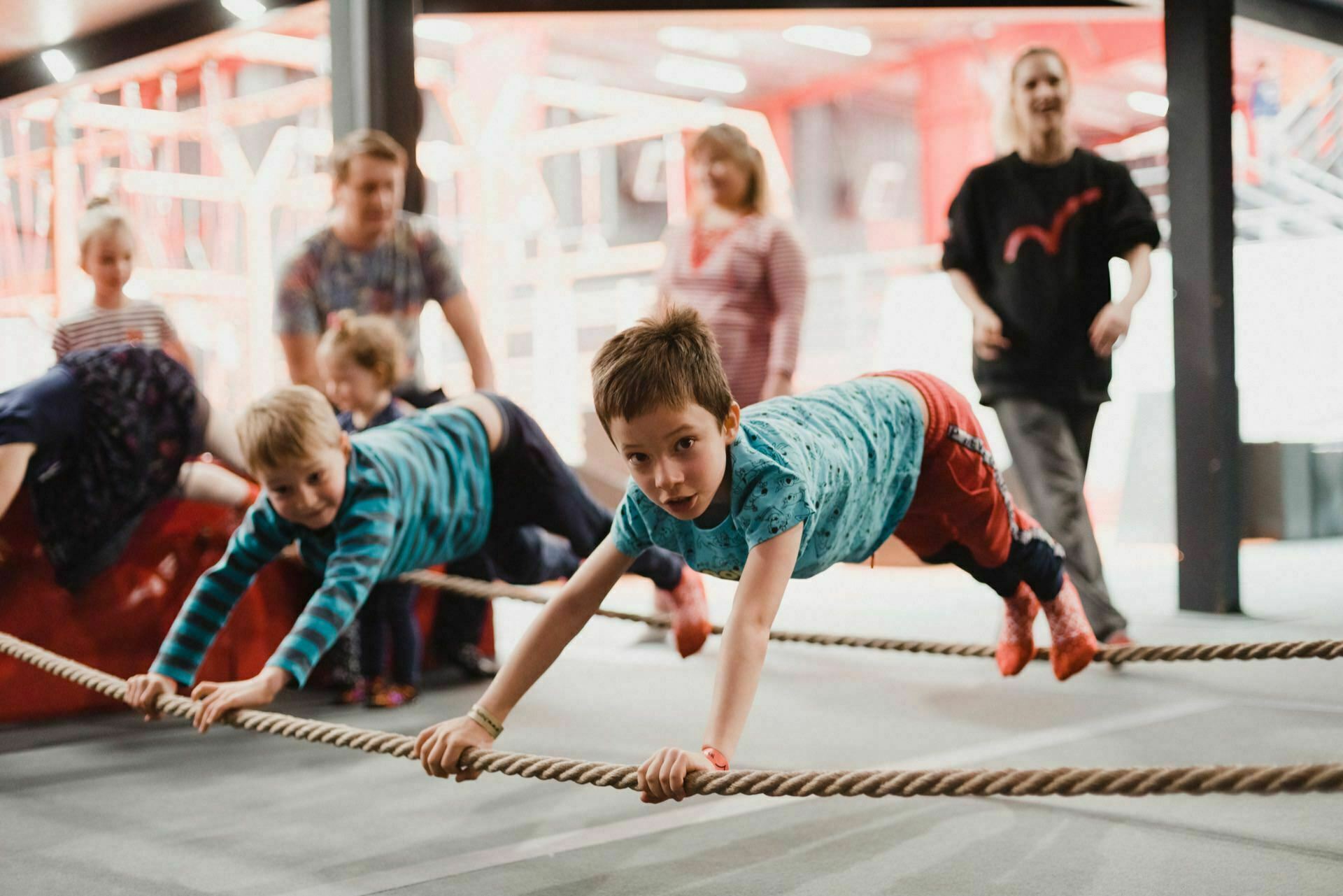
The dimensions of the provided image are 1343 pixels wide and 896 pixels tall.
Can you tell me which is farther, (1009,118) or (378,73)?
(378,73)

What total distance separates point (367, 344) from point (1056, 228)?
1659 millimetres

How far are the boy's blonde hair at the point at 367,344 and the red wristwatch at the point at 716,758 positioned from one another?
5.27ft

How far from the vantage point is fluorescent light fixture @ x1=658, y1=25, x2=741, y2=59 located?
12.0 metres

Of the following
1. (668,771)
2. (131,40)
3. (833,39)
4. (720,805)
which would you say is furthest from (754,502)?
(833,39)

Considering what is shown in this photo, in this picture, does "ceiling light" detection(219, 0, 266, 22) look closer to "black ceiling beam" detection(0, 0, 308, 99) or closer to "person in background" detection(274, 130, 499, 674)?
"black ceiling beam" detection(0, 0, 308, 99)

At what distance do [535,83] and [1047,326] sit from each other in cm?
644

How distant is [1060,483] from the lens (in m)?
2.94

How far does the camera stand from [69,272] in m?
5.02

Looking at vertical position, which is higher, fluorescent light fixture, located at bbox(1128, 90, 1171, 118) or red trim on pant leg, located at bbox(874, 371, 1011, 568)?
fluorescent light fixture, located at bbox(1128, 90, 1171, 118)

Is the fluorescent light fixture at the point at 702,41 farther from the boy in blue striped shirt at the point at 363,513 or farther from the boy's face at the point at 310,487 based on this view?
the boy's face at the point at 310,487

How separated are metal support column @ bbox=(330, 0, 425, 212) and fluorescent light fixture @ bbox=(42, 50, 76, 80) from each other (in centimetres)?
128

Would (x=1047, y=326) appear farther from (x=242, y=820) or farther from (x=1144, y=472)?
(x=1144, y=472)

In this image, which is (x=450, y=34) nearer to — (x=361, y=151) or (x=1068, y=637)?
(x=361, y=151)

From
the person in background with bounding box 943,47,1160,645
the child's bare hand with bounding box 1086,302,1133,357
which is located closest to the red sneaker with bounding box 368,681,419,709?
the person in background with bounding box 943,47,1160,645
